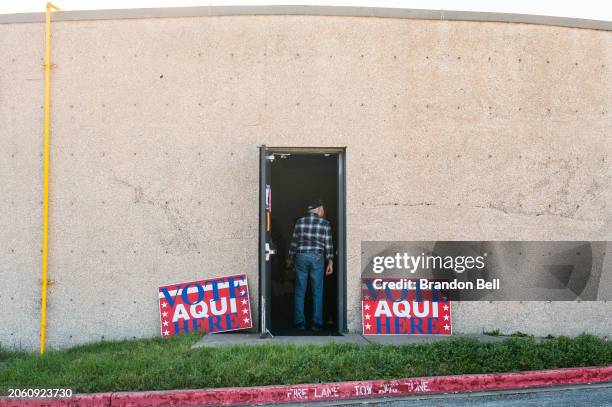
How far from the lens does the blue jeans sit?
30.9ft

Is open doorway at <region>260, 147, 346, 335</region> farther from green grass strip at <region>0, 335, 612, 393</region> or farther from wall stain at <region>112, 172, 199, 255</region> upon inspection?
green grass strip at <region>0, 335, 612, 393</region>

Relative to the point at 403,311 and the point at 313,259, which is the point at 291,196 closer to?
the point at 313,259

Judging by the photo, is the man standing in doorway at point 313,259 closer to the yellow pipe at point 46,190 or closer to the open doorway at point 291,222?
the open doorway at point 291,222

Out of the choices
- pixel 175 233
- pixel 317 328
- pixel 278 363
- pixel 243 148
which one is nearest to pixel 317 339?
pixel 317 328

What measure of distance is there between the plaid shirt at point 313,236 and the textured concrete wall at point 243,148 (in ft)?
1.42

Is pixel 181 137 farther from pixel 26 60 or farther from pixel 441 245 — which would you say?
pixel 441 245

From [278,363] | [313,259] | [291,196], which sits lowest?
[278,363]

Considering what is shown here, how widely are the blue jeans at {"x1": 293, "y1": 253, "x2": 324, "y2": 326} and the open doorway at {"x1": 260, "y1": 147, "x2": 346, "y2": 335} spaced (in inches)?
9.3

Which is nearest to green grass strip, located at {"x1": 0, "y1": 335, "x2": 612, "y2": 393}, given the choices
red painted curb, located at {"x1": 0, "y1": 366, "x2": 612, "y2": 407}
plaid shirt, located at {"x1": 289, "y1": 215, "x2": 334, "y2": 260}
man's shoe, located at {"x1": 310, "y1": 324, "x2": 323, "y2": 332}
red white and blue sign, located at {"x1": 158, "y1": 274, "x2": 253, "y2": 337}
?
red painted curb, located at {"x1": 0, "y1": 366, "x2": 612, "y2": 407}

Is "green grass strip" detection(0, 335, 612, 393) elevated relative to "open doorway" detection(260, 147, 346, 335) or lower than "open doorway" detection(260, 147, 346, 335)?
lower

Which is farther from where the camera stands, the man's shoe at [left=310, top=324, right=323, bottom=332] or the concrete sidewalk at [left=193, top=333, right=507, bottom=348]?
the man's shoe at [left=310, top=324, right=323, bottom=332]

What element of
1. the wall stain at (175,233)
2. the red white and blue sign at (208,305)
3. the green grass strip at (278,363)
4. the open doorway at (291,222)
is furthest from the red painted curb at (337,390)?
the wall stain at (175,233)

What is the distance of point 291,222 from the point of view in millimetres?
14250

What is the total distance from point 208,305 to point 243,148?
88.1 inches
